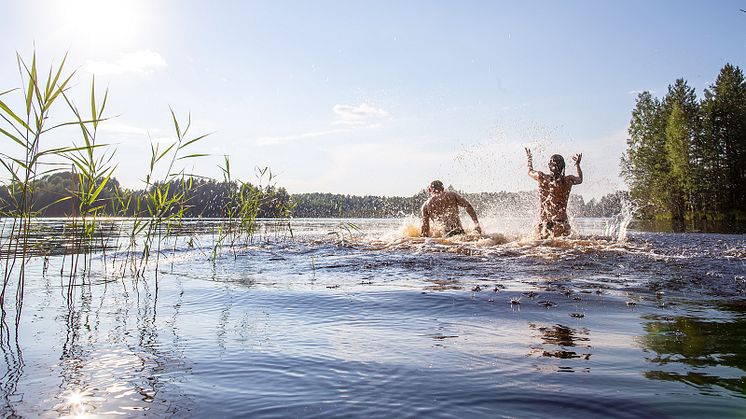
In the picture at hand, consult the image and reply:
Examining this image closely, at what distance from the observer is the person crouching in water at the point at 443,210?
1311cm

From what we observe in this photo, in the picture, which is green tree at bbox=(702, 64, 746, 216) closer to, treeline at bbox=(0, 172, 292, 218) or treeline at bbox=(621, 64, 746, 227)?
treeline at bbox=(621, 64, 746, 227)

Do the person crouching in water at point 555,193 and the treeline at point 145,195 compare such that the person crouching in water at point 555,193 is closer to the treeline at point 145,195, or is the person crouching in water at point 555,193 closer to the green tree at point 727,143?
the treeline at point 145,195

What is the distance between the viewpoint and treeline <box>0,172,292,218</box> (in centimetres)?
511

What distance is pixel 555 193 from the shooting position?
1181cm

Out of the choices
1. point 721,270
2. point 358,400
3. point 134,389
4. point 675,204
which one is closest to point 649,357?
point 358,400

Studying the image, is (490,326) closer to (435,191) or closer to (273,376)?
(273,376)

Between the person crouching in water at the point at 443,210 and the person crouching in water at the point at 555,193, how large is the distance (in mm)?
1879

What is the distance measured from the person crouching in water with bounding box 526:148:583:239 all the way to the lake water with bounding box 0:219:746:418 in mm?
5127

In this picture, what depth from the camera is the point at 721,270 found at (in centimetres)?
667

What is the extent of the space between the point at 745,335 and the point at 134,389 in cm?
379

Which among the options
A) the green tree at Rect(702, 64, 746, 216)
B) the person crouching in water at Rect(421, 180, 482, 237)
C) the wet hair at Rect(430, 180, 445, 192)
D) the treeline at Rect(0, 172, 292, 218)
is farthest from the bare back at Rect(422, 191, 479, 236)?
the green tree at Rect(702, 64, 746, 216)

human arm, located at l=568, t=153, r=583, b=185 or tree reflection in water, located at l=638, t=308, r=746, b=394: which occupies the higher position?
human arm, located at l=568, t=153, r=583, b=185

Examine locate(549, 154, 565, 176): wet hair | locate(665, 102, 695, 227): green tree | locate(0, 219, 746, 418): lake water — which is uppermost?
locate(665, 102, 695, 227): green tree

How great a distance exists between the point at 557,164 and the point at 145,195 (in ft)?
31.6
